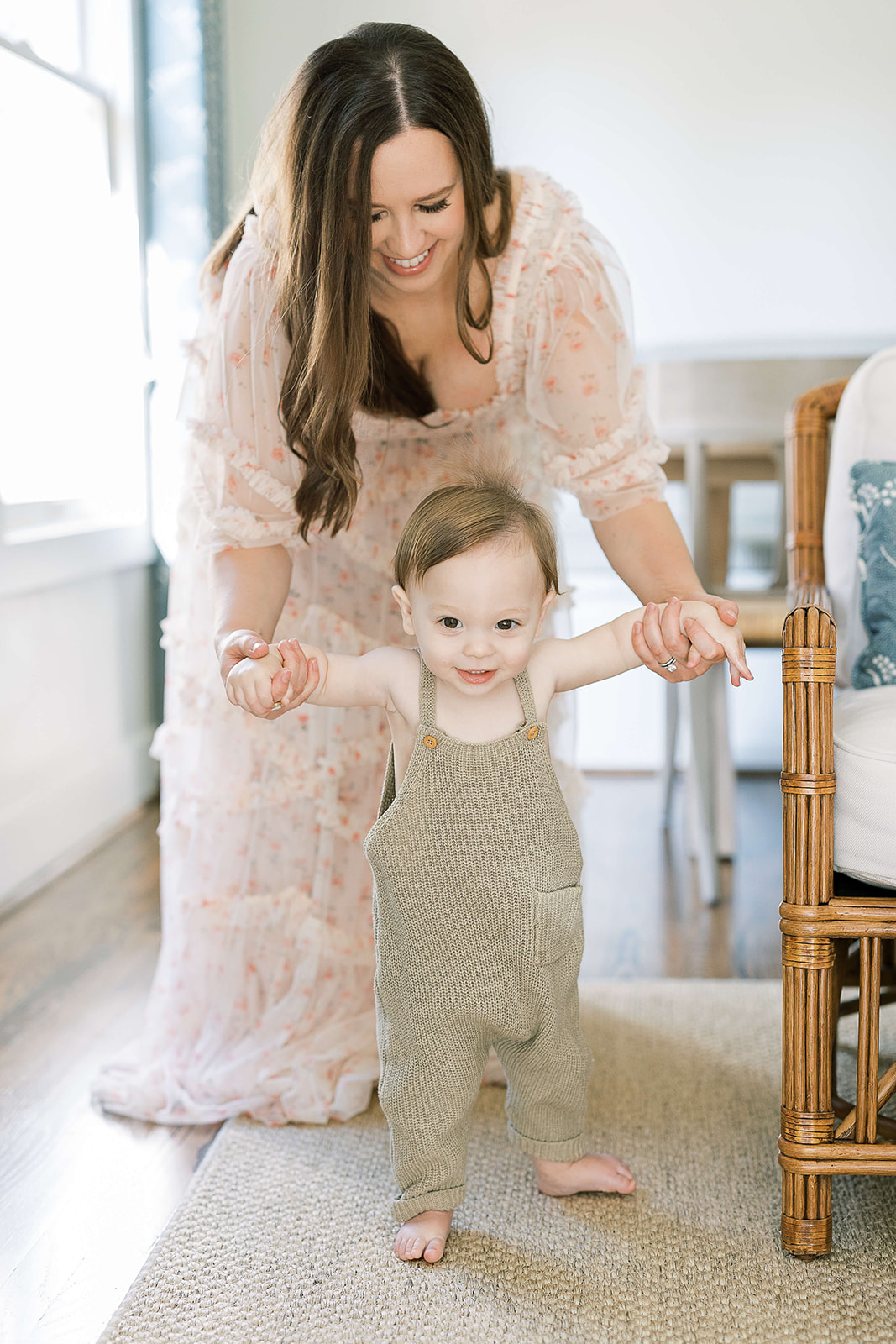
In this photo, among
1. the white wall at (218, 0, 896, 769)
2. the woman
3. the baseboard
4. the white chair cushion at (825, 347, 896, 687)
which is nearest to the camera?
the woman

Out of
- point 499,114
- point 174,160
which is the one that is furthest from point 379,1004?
point 499,114

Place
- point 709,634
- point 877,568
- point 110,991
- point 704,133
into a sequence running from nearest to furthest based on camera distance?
point 709,634 → point 877,568 → point 110,991 → point 704,133

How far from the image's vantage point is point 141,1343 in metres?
1.08

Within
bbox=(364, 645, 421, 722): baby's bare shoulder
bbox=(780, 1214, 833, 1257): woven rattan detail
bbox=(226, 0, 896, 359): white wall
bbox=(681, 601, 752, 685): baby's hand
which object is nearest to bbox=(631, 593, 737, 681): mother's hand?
bbox=(681, 601, 752, 685): baby's hand

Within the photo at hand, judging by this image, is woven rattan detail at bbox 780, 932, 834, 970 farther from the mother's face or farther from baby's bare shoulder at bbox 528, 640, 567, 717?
the mother's face

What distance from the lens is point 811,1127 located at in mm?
1173

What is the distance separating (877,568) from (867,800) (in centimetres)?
39

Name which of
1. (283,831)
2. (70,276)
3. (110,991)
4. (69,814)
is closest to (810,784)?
(283,831)

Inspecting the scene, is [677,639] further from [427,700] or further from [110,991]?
[110,991]

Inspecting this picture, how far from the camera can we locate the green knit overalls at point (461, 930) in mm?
1151

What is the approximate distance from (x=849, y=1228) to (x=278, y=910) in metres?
0.77

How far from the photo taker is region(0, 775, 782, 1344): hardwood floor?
1222 mm

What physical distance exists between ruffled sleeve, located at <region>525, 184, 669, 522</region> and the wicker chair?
11.2 inches

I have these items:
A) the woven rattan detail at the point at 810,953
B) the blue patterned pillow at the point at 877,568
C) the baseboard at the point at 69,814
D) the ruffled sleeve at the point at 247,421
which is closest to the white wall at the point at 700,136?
the baseboard at the point at 69,814
